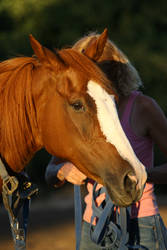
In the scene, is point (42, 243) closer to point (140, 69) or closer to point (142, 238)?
point (142, 238)

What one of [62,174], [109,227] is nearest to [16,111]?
[62,174]

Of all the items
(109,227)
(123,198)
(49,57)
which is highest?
(49,57)

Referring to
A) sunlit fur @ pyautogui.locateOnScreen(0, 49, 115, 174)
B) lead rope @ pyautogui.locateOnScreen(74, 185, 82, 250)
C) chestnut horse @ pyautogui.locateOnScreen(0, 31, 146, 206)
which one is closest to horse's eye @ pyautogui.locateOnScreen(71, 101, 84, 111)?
chestnut horse @ pyautogui.locateOnScreen(0, 31, 146, 206)

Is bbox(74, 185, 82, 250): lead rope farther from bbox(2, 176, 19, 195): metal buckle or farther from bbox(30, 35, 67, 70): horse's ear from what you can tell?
bbox(30, 35, 67, 70): horse's ear

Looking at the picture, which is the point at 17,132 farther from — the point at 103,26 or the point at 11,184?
the point at 103,26

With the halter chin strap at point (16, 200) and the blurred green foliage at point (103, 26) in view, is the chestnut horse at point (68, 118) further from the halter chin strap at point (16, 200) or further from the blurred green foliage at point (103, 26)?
the blurred green foliage at point (103, 26)

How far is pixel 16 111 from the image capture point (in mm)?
2104

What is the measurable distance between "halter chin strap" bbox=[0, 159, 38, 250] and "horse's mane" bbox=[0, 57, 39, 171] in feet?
0.35

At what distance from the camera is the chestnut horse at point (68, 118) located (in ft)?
6.33

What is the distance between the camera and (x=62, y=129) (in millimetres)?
2047

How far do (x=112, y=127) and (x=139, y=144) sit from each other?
556 millimetres

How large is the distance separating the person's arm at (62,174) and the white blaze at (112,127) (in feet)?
1.63

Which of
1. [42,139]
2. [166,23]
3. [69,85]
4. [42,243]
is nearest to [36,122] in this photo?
[42,139]

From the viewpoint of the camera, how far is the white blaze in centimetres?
191
